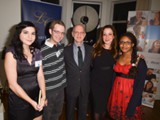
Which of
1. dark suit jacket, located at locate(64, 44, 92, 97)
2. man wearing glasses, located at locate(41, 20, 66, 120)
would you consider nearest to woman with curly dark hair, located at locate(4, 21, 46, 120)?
man wearing glasses, located at locate(41, 20, 66, 120)

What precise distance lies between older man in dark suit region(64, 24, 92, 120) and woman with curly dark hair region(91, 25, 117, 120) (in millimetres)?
98

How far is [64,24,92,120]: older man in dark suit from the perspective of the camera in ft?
6.23

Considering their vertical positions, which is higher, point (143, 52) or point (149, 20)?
point (149, 20)

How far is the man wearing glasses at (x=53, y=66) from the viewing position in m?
1.70

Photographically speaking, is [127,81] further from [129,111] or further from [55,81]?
[55,81]

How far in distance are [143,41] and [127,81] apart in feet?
5.72

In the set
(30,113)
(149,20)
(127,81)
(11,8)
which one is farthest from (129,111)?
(11,8)

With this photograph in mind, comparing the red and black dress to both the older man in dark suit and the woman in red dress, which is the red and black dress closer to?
the woman in red dress

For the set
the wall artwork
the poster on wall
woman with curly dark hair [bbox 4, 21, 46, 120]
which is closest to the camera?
woman with curly dark hair [bbox 4, 21, 46, 120]

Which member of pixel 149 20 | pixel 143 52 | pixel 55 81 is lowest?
pixel 55 81

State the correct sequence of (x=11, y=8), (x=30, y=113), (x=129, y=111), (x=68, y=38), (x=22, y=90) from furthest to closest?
(x=68, y=38) < (x=11, y=8) < (x=129, y=111) < (x=30, y=113) < (x=22, y=90)

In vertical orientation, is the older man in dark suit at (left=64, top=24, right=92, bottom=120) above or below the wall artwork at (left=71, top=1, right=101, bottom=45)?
below

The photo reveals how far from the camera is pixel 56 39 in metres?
1.73

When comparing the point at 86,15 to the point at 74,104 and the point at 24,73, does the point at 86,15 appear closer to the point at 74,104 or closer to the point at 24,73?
the point at 74,104
